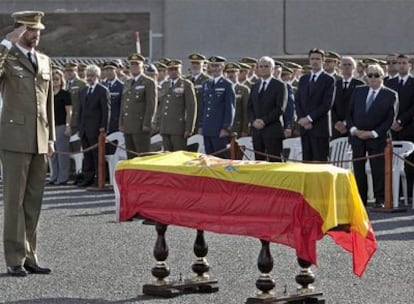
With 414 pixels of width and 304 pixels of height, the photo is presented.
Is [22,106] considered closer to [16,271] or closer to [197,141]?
[16,271]

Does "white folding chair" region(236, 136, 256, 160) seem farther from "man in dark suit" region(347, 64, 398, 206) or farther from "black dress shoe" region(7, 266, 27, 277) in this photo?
"black dress shoe" region(7, 266, 27, 277)

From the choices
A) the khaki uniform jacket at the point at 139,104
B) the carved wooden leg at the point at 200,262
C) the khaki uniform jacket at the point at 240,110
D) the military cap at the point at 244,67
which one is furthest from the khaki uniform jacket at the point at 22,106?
the military cap at the point at 244,67

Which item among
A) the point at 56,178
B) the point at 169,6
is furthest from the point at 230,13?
the point at 56,178

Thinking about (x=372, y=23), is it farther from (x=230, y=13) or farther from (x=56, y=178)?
(x=56, y=178)

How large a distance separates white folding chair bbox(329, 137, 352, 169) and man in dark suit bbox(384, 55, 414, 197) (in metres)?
0.69

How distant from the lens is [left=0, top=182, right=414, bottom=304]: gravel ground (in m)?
9.34

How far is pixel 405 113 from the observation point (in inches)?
656

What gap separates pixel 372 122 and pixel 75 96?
278 inches

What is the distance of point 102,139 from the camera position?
1947cm

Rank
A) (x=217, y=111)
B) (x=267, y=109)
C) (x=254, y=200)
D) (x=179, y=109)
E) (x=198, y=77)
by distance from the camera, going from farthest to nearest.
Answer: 1. (x=198, y=77)
2. (x=179, y=109)
3. (x=217, y=111)
4. (x=267, y=109)
5. (x=254, y=200)

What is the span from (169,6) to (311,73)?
18.5 m

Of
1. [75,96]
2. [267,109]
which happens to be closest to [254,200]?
[267,109]

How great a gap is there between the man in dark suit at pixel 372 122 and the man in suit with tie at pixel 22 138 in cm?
624

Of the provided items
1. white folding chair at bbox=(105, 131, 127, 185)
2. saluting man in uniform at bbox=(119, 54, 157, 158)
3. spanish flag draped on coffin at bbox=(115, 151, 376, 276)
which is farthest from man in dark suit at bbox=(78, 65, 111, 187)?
spanish flag draped on coffin at bbox=(115, 151, 376, 276)
